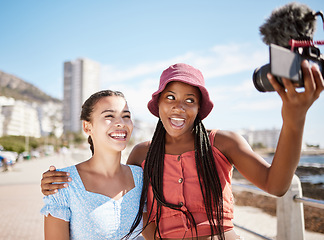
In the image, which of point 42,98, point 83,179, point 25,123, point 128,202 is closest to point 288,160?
point 128,202

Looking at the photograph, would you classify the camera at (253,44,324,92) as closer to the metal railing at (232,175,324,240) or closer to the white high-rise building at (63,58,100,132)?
the metal railing at (232,175,324,240)

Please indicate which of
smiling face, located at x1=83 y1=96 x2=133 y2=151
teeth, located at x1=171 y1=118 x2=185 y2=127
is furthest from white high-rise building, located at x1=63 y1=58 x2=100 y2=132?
teeth, located at x1=171 y1=118 x2=185 y2=127

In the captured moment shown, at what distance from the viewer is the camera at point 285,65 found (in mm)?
1034

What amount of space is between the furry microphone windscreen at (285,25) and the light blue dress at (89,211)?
2382mm

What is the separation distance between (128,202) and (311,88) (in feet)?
4.79

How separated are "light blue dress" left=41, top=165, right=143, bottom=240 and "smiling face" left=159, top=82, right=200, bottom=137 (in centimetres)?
63

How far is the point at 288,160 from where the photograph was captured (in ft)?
4.77

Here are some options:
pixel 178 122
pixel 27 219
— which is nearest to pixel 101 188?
pixel 178 122

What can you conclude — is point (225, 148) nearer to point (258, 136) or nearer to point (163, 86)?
point (163, 86)

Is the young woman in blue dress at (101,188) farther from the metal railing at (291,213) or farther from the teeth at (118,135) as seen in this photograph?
the metal railing at (291,213)

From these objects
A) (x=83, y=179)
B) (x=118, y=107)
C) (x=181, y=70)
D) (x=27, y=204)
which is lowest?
(x=27, y=204)

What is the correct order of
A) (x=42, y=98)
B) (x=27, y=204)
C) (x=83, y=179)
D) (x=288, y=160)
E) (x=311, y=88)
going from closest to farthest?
(x=311, y=88)
(x=288, y=160)
(x=83, y=179)
(x=27, y=204)
(x=42, y=98)

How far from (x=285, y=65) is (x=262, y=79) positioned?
0.55ft

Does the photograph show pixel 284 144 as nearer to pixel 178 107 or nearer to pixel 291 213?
pixel 178 107
